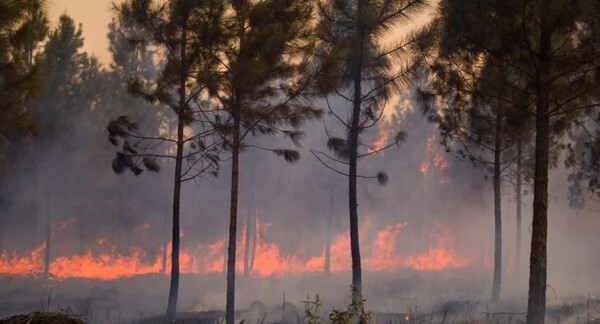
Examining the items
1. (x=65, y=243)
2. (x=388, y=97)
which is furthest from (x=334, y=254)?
(x=388, y=97)

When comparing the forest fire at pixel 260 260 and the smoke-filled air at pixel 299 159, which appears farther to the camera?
the forest fire at pixel 260 260

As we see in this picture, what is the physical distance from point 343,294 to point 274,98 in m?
14.2

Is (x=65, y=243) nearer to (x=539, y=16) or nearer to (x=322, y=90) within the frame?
(x=322, y=90)

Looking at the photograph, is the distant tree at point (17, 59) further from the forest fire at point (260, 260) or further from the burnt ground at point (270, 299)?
the forest fire at point (260, 260)

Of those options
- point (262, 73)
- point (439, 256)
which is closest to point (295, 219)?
point (439, 256)

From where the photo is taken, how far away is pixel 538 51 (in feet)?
41.7

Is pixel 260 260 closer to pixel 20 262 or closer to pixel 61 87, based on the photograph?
pixel 20 262

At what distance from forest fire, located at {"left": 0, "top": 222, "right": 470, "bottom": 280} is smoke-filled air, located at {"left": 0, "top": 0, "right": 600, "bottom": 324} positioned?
222mm

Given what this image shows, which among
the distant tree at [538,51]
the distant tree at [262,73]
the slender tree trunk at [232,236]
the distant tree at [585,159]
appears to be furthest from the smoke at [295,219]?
the distant tree at [538,51]

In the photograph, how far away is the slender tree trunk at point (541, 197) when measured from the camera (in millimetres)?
11766

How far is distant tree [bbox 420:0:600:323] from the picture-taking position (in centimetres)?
1142

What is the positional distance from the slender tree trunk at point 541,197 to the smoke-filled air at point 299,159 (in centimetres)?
4

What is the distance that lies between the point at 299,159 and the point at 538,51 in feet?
25.2

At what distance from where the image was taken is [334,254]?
5566 cm
